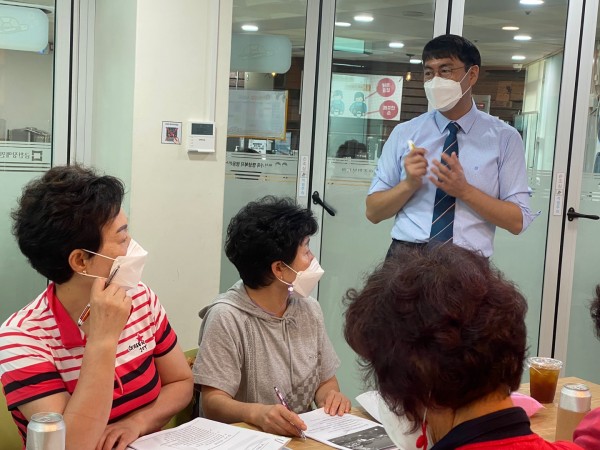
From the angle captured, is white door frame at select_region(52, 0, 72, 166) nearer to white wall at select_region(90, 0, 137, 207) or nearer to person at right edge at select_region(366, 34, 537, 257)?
white wall at select_region(90, 0, 137, 207)

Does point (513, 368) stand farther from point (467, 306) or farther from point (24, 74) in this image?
point (24, 74)

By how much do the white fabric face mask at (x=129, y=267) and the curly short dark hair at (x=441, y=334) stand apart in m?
0.85

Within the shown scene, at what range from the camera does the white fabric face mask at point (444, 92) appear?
119 inches

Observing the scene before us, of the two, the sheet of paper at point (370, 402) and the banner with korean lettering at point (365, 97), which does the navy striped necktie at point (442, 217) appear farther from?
the banner with korean lettering at point (365, 97)

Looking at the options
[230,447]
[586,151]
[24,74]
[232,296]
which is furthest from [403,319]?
[586,151]

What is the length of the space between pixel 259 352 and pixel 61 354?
0.63 metres

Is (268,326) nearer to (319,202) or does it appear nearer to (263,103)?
(319,202)

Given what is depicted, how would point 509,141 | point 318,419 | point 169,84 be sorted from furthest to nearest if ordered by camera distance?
point 169,84 → point 509,141 → point 318,419

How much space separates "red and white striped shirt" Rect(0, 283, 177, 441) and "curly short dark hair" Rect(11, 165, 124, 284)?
0.30 feet

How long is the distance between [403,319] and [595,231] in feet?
11.1

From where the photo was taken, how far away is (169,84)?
347cm

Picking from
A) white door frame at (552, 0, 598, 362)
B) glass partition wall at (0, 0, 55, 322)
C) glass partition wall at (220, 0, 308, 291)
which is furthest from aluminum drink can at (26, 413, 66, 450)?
white door frame at (552, 0, 598, 362)

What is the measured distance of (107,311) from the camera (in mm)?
1822

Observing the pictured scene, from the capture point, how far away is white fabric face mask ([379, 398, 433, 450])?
4.36 feet
